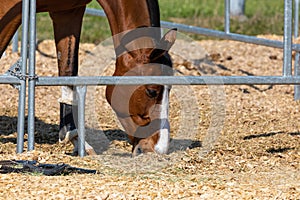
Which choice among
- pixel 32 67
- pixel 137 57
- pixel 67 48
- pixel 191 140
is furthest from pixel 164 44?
pixel 67 48

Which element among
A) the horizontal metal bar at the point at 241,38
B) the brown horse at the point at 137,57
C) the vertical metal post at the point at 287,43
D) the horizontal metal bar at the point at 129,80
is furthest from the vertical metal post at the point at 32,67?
the horizontal metal bar at the point at 241,38

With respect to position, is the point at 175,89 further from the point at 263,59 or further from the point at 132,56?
the point at 132,56

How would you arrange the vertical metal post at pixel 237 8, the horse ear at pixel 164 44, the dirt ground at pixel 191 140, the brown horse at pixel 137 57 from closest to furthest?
the dirt ground at pixel 191 140 → the horse ear at pixel 164 44 → the brown horse at pixel 137 57 → the vertical metal post at pixel 237 8

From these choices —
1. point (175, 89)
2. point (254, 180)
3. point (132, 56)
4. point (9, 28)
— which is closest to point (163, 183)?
point (254, 180)

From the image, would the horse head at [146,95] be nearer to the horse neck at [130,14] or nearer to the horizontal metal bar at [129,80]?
the horse neck at [130,14]

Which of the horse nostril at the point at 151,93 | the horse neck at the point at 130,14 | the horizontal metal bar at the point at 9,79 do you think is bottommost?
the horse nostril at the point at 151,93

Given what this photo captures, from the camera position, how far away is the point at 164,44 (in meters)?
4.95

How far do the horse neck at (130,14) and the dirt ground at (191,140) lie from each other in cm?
88

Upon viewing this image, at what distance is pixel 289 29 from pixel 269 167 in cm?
92

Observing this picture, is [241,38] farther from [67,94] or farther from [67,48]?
[67,94]

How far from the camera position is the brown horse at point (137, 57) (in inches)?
197

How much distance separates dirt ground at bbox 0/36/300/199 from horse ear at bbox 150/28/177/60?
66 centimetres

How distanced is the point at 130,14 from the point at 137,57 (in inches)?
12.6

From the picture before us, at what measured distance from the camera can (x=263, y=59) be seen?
972 centimetres
